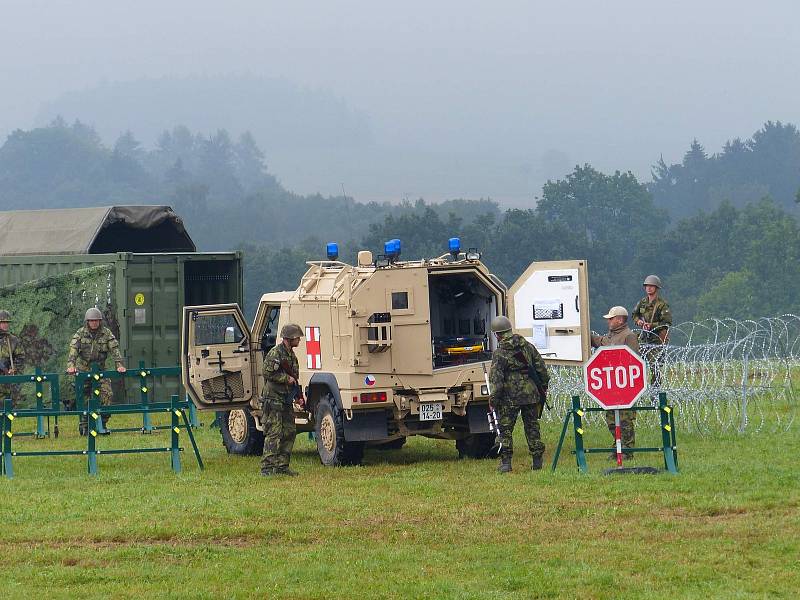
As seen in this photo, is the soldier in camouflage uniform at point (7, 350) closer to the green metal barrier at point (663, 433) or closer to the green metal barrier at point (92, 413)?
the green metal barrier at point (92, 413)

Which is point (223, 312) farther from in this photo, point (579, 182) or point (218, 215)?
point (218, 215)

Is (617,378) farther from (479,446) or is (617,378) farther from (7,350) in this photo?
(7,350)

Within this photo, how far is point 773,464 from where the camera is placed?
1678 centimetres

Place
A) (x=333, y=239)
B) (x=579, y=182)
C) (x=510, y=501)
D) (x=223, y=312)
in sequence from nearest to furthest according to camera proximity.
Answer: (x=510, y=501) → (x=223, y=312) → (x=579, y=182) → (x=333, y=239)

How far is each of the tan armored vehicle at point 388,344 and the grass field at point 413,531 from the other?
589 millimetres

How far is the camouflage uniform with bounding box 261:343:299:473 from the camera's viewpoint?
1767 centimetres

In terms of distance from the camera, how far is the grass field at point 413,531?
36.2 ft

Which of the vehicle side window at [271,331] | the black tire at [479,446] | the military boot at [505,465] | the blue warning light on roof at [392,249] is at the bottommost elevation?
the military boot at [505,465]

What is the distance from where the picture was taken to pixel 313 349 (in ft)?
60.9

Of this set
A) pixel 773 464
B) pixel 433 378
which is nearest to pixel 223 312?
pixel 433 378

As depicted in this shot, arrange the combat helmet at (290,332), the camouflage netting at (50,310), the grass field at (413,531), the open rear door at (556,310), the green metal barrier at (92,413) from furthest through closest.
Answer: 1. the camouflage netting at (50,310)
2. the open rear door at (556,310)
3. the green metal barrier at (92,413)
4. the combat helmet at (290,332)
5. the grass field at (413,531)

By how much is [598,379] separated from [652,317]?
5858 mm

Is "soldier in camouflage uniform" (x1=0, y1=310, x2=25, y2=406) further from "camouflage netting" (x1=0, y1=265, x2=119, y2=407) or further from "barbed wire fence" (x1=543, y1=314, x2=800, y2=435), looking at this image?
"barbed wire fence" (x1=543, y1=314, x2=800, y2=435)

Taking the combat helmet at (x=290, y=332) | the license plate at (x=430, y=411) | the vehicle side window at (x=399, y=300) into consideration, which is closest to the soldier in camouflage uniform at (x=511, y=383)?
the license plate at (x=430, y=411)
